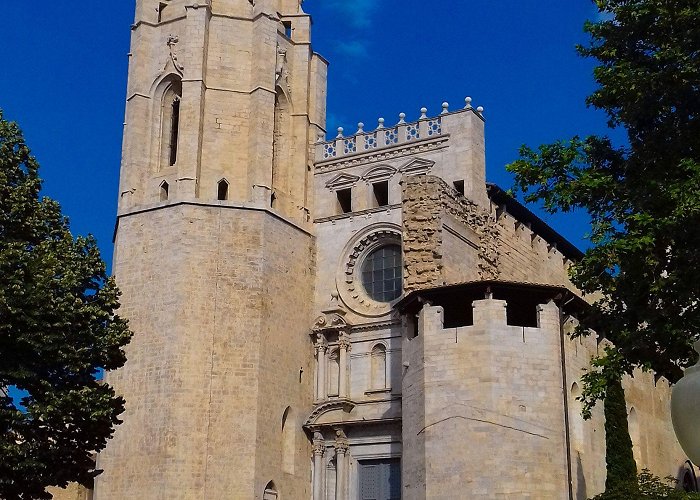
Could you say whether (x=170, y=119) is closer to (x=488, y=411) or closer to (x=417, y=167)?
(x=417, y=167)

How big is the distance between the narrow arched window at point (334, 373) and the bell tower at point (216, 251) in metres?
0.65

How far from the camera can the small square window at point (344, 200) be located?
1261 inches

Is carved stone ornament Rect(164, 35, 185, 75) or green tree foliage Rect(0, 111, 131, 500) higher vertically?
carved stone ornament Rect(164, 35, 185, 75)

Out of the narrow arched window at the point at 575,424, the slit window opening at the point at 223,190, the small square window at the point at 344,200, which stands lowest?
the narrow arched window at the point at 575,424

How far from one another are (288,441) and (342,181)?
825 centimetres

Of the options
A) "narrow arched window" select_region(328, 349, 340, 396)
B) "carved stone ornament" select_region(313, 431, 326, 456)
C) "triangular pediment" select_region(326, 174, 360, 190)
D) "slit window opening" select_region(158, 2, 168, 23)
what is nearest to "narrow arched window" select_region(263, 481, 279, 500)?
"carved stone ornament" select_region(313, 431, 326, 456)

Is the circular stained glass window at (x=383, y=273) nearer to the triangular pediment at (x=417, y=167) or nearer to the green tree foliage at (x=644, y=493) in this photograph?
the triangular pediment at (x=417, y=167)

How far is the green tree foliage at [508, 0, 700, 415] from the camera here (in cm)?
1501

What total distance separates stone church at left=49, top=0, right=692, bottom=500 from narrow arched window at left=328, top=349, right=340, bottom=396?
10cm

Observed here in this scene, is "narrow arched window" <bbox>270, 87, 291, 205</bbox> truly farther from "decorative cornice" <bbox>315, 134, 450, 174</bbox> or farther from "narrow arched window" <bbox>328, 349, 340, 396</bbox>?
"narrow arched window" <bbox>328, 349, 340, 396</bbox>

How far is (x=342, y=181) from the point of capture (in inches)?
1255

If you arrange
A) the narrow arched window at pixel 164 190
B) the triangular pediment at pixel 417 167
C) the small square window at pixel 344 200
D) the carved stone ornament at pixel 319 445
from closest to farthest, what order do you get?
the carved stone ornament at pixel 319 445, the narrow arched window at pixel 164 190, the triangular pediment at pixel 417 167, the small square window at pixel 344 200

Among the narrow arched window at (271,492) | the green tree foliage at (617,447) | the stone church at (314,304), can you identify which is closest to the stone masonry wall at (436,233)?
the stone church at (314,304)

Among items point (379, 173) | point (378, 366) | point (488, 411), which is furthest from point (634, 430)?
point (379, 173)
